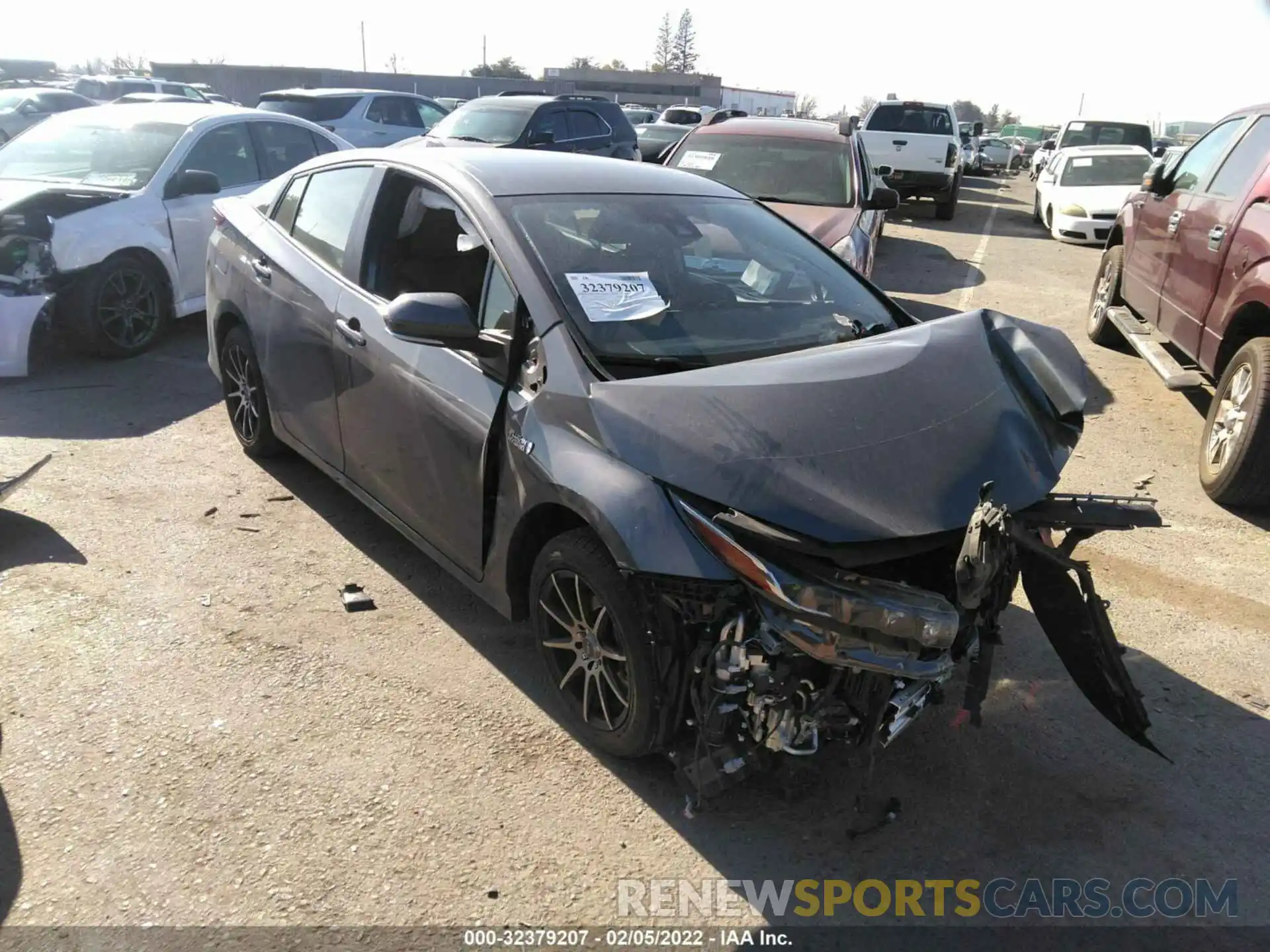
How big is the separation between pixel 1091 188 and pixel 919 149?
3082 mm

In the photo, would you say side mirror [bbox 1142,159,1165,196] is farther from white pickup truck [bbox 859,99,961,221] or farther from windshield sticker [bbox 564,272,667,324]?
white pickup truck [bbox 859,99,961,221]

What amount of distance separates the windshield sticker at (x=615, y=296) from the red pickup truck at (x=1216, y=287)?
341 cm

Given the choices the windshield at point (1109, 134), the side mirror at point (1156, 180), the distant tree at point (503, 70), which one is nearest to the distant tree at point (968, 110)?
the distant tree at point (503, 70)

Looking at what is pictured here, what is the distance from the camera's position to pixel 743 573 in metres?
2.44

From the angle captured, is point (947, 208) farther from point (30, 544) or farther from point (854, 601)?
point (854, 601)

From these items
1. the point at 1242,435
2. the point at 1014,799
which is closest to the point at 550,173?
the point at 1014,799

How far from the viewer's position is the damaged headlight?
2.39 meters

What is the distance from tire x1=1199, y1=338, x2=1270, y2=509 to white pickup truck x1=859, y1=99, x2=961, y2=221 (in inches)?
472

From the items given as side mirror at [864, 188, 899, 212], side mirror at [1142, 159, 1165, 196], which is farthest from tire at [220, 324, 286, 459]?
side mirror at [1142, 159, 1165, 196]

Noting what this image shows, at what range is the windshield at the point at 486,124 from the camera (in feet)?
40.0

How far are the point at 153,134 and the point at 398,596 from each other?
18.4 ft

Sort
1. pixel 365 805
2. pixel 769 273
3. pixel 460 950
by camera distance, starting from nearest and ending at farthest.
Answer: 1. pixel 460 950
2. pixel 365 805
3. pixel 769 273

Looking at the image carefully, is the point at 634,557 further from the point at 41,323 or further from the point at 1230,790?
the point at 41,323

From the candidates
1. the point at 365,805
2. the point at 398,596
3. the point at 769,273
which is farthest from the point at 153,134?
the point at 365,805
